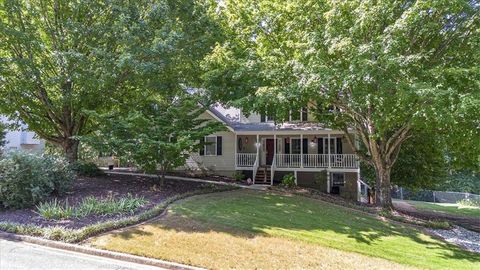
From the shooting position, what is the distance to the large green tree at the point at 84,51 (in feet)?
48.8

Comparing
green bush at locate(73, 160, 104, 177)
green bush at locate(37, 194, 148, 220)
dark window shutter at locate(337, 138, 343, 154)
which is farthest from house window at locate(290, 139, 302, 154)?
green bush at locate(37, 194, 148, 220)

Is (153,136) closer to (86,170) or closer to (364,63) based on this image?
(86,170)

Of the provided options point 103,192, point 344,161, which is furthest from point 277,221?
point 344,161

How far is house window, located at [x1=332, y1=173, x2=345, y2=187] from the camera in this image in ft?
78.0

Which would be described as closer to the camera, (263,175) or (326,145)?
(263,175)

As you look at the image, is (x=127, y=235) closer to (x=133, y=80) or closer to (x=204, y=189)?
(x=204, y=189)

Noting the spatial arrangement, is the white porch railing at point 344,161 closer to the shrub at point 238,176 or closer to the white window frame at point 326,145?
the white window frame at point 326,145

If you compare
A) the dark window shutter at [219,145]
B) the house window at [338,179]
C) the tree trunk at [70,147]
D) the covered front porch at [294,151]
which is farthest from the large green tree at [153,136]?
the house window at [338,179]

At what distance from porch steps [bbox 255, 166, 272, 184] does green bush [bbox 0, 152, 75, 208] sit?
12.5m

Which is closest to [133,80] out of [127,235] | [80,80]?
[80,80]

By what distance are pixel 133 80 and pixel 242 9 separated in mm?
6753

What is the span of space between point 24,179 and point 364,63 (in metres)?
12.0

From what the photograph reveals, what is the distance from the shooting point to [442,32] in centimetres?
1425

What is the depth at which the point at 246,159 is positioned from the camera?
22.5 meters
